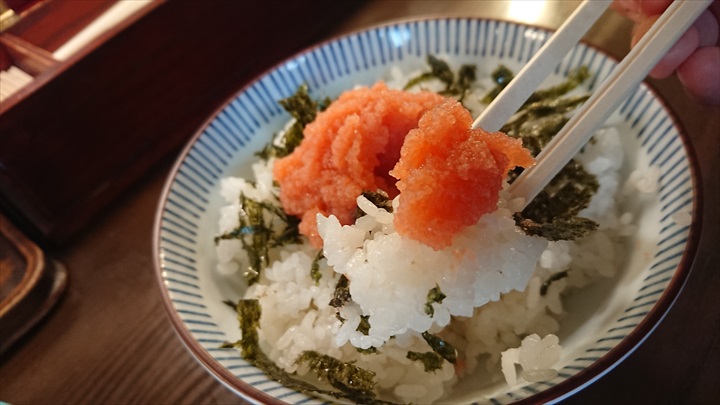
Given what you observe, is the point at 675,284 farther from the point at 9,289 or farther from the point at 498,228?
the point at 9,289

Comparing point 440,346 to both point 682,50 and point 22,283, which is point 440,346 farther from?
point 22,283

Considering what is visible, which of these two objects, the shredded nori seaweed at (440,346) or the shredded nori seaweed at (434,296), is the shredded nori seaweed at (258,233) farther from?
the shredded nori seaweed at (434,296)

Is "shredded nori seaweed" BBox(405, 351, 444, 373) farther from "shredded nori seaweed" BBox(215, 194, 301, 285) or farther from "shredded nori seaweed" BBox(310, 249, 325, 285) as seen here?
"shredded nori seaweed" BBox(215, 194, 301, 285)

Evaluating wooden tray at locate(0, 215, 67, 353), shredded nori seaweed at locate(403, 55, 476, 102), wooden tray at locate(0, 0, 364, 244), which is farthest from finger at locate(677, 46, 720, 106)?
wooden tray at locate(0, 215, 67, 353)

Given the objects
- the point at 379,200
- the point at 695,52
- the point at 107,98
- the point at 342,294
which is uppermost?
the point at 107,98

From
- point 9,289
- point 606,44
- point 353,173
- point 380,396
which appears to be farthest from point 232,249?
point 606,44

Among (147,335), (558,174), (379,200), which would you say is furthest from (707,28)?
(147,335)
